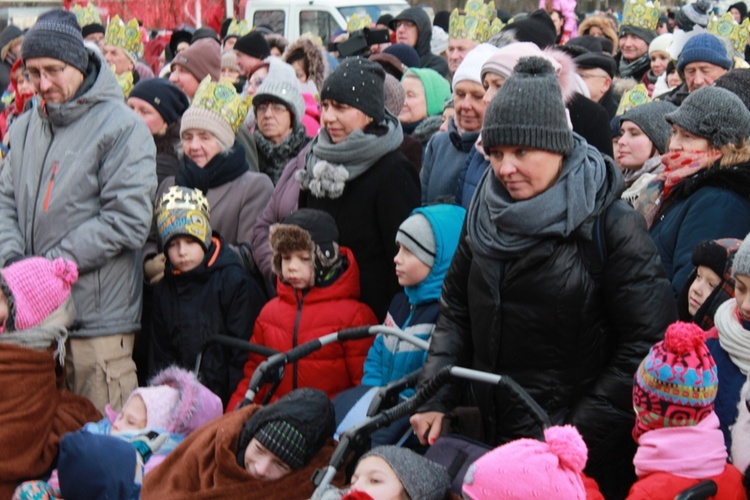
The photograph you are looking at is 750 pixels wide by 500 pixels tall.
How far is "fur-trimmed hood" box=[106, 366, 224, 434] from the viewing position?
498 centimetres

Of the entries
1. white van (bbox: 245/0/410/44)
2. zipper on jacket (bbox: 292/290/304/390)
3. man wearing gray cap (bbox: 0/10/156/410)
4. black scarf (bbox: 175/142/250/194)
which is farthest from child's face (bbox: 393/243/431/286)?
white van (bbox: 245/0/410/44)

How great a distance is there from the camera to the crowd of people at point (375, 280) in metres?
3.56

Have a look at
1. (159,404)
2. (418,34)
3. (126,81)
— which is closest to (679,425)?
(159,404)

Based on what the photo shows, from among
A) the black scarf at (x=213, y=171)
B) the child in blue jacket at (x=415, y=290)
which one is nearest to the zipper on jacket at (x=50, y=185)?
the black scarf at (x=213, y=171)

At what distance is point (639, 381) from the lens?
3.45m

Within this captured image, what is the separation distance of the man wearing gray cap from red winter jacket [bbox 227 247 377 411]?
75 cm

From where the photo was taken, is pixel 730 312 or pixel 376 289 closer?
pixel 730 312

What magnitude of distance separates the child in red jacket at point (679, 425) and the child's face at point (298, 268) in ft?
6.76

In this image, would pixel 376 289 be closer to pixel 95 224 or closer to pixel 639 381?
pixel 95 224

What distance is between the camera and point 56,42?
532 centimetres

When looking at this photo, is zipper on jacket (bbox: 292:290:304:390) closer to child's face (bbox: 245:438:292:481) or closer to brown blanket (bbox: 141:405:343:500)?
brown blanket (bbox: 141:405:343:500)

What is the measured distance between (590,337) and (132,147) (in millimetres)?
2695

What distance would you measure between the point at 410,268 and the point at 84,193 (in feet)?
5.77

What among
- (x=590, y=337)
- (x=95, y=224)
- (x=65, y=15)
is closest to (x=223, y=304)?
(x=95, y=224)
